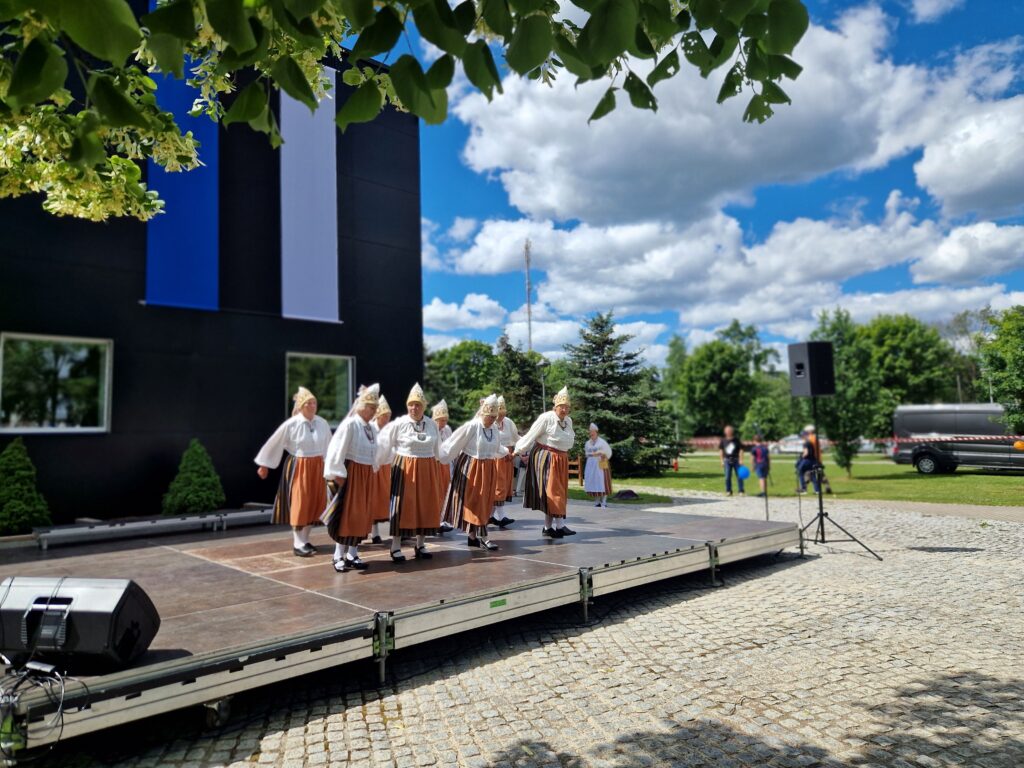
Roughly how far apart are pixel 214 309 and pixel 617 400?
14292mm

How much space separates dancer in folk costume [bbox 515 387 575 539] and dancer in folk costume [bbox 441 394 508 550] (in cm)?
74

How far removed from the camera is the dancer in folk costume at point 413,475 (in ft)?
23.4

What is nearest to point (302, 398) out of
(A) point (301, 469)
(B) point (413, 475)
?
(A) point (301, 469)

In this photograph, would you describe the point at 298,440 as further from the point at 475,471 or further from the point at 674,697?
the point at 674,697

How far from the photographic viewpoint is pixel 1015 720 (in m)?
3.94

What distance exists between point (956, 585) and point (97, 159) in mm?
8761

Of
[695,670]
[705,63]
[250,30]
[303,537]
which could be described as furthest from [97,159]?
[303,537]

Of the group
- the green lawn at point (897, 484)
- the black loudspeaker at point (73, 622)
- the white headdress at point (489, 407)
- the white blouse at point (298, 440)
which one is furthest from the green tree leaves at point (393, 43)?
the green lawn at point (897, 484)

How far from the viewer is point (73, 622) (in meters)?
3.61

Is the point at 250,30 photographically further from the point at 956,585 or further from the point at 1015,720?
the point at 956,585

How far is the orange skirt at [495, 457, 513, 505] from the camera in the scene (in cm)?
998

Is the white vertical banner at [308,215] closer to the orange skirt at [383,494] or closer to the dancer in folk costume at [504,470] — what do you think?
the dancer in folk costume at [504,470]

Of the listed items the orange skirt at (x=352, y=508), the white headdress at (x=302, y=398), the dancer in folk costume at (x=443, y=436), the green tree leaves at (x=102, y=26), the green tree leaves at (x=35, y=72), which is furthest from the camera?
the dancer in folk costume at (x=443, y=436)

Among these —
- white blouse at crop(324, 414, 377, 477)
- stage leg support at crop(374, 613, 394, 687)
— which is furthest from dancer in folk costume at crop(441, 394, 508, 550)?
stage leg support at crop(374, 613, 394, 687)
